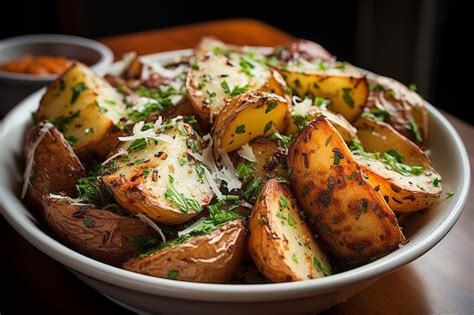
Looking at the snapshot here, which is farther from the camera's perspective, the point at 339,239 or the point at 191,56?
the point at 191,56

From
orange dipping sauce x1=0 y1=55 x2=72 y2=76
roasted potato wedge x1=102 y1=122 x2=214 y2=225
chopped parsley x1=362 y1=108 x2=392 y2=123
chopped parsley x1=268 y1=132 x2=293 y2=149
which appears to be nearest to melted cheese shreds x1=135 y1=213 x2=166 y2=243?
roasted potato wedge x1=102 y1=122 x2=214 y2=225

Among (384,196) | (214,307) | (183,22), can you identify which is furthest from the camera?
(183,22)

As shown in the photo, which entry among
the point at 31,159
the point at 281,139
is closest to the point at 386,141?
the point at 281,139

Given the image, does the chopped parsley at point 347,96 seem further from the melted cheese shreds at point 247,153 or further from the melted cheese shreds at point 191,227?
the melted cheese shreds at point 191,227

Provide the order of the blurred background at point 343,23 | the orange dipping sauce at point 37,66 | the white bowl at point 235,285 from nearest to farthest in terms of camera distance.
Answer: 1. the white bowl at point 235,285
2. the orange dipping sauce at point 37,66
3. the blurred background at point 343,23

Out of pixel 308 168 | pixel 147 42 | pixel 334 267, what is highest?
pixel 308 168

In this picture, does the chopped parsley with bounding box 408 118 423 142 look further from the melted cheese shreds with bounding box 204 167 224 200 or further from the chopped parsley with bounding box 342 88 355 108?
the melted cheese shreds with bounding box 204 167 224 200

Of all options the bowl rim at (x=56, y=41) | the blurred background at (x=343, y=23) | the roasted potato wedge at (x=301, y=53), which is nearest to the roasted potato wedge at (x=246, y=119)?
the roasted potato wedge at (x=301, y=53)

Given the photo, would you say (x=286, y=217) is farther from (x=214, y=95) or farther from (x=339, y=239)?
(x=214, y=95)

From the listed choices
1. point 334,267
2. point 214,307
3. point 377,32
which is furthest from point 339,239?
point 377,32
